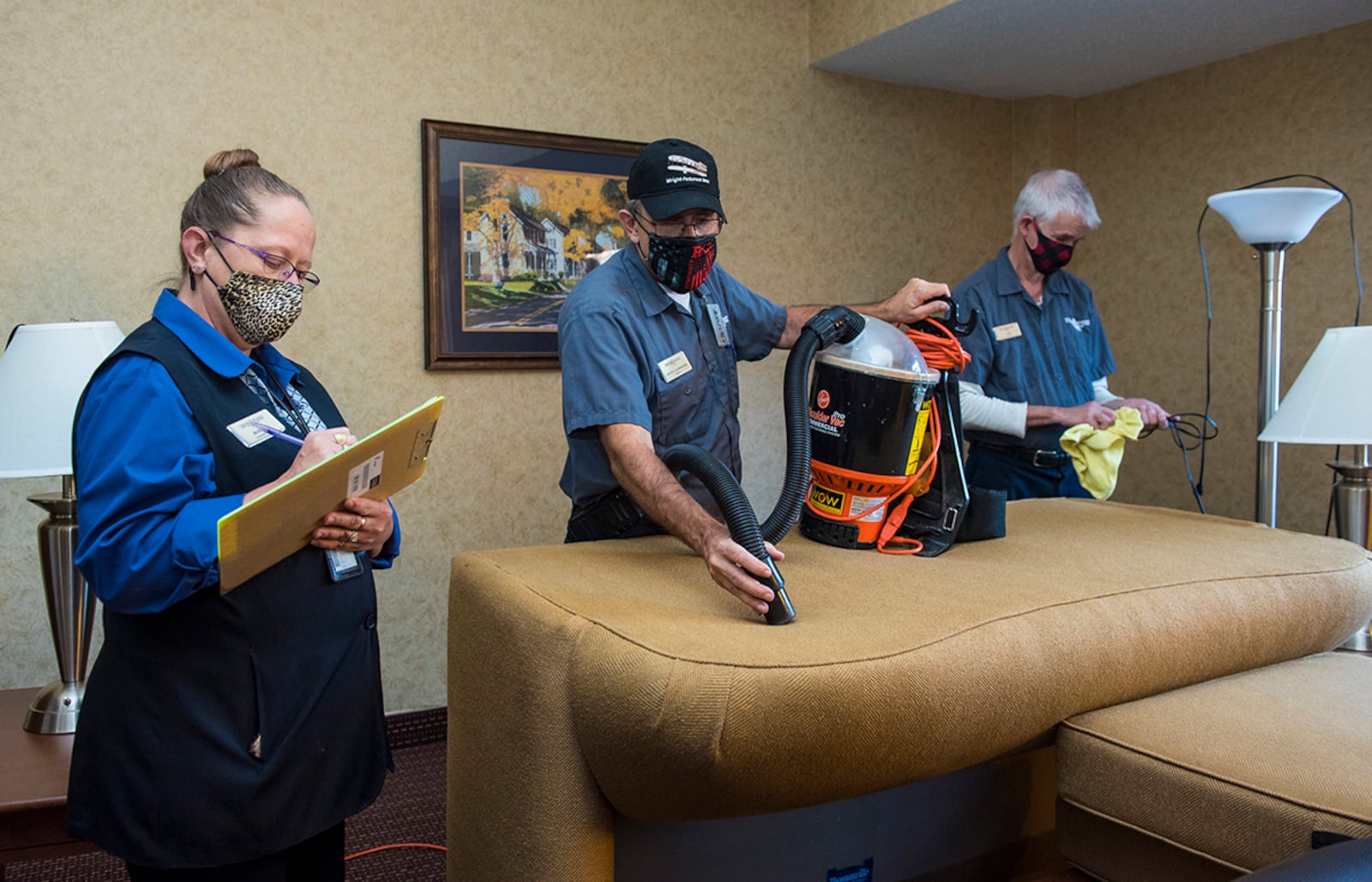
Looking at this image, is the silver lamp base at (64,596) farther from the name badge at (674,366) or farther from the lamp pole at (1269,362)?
the lamp pole at (1269,362)

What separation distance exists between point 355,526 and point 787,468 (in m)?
0.55

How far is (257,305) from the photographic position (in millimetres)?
1267

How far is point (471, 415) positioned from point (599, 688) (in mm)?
2187

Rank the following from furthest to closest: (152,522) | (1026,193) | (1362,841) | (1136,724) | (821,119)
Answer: (821,119) → (1026,193) → (1136,724) → (152,522) → (1362,841)

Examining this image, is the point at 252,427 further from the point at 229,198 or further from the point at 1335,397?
the point at 1335,397

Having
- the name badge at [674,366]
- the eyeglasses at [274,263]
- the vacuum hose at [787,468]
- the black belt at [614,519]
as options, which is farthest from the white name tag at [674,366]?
the eyeglasses at [274,263]

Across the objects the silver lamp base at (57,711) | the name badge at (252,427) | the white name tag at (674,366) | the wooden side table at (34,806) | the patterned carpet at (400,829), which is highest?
the white name tag at (674,366)

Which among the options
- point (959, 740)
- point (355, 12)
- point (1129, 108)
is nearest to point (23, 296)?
point (355, 12)

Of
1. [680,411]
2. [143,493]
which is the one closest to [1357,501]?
[680,411]

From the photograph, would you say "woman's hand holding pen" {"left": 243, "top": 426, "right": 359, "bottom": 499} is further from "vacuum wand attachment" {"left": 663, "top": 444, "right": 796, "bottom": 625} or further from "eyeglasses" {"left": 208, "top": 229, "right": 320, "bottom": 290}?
"vacuum wand attachment" {"left": 663, "top": 444, "right": 796, "bottom": 625}

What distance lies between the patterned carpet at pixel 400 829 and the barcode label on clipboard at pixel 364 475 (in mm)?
1303

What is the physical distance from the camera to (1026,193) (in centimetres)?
268

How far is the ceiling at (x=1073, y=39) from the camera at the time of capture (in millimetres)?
2979

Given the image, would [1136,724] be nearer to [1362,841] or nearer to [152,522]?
[1362,841]
